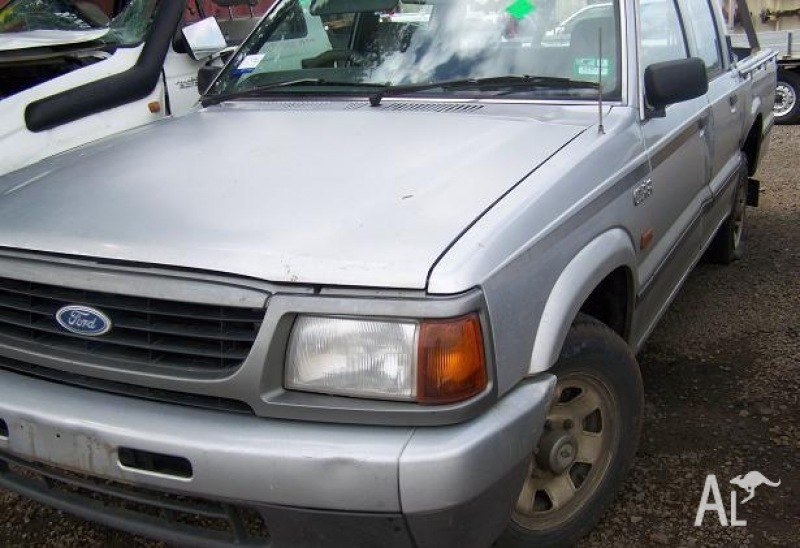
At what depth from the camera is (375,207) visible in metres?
2.04

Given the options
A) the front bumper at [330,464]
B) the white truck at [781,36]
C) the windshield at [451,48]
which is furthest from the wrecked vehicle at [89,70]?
the white truck at [781,36]

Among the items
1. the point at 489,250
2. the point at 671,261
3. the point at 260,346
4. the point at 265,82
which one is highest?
the point at 265,82

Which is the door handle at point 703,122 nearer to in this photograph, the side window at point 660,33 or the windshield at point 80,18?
the side window at point 660,33

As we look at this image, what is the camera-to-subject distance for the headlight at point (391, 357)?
5.80 ft

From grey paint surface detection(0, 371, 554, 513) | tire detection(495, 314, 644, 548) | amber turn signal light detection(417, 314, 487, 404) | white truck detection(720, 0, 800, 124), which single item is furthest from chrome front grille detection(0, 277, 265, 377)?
white truck detection(720, 0, 800, 124)

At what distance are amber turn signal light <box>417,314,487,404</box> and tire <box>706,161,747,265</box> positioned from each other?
3388 millimetres

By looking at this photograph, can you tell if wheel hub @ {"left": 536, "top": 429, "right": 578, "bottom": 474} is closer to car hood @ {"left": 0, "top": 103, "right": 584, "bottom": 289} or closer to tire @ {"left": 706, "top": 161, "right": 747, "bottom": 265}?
car hood @ {"left": 0, "top": 103, "right": 584, "bottom": 289}

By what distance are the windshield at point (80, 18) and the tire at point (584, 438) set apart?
12.1 feet

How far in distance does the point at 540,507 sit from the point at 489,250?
940 mm

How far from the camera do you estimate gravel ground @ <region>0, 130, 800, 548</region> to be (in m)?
2.63

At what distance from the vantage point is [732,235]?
4.89 meters

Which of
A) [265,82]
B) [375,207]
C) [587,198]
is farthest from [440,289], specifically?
[265,82]

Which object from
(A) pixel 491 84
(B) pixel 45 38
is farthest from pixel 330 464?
(B) pixel 45 38

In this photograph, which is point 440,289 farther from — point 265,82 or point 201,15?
point 201,15
